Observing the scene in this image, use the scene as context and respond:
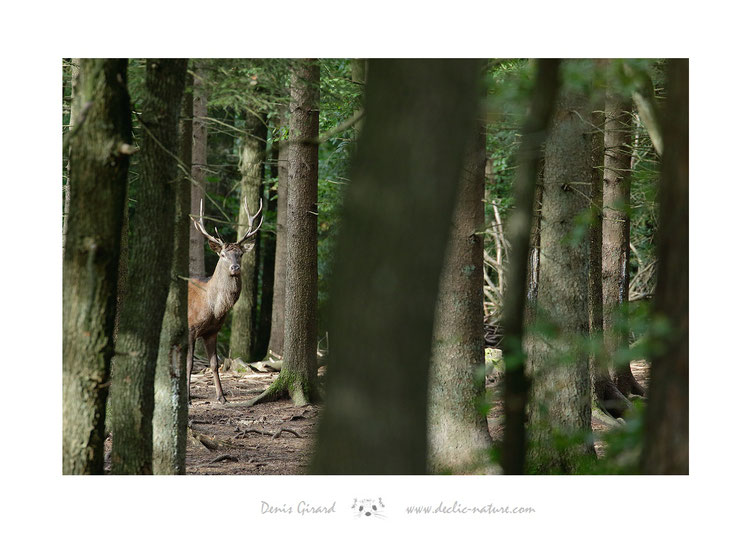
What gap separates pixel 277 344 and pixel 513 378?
9828mm

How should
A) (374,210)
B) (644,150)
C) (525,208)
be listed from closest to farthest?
(374,210), (525,208), (644,150)

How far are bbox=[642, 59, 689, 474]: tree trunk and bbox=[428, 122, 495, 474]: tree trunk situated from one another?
3.02 meters

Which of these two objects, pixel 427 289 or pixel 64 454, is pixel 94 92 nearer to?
Answer: pixel 64 454

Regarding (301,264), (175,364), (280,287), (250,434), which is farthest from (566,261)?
(280,287)

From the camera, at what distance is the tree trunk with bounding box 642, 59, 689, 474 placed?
2451mm

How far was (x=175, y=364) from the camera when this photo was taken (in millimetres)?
5156

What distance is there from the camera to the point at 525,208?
2.58 meters

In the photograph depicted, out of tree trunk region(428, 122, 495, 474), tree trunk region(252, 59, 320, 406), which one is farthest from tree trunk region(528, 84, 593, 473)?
tree trunk region(252, 59, 320, 406)

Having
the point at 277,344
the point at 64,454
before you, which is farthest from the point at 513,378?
the point at 277,344

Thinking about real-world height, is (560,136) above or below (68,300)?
above

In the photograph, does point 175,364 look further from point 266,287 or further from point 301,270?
point 266,287

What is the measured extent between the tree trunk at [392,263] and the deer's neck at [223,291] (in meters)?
6.92
